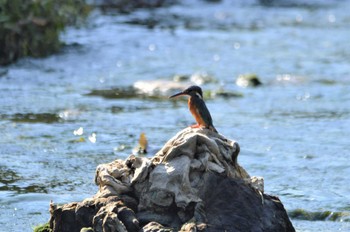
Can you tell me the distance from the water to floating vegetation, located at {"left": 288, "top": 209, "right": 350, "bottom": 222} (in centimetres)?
3

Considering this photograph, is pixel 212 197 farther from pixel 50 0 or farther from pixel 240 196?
pixel 50 0

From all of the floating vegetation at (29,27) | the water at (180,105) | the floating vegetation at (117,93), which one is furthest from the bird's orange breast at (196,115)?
the floating vegetation at (29,27)

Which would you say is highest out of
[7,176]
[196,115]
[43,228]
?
[196,115]

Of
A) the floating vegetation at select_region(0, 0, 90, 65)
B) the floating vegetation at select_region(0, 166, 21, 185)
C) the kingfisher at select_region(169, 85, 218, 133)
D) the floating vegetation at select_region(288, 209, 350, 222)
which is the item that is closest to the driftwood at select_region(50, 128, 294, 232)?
the kingfisher at select_region(169, 85, 218, 133)

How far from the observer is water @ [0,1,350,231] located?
26.9 feet

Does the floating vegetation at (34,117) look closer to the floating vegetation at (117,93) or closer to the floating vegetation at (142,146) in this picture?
the floating vegetation at (117,93)

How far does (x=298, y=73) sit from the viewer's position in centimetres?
1433

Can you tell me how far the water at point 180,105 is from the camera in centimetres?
820

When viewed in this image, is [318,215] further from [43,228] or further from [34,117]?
[34,117]

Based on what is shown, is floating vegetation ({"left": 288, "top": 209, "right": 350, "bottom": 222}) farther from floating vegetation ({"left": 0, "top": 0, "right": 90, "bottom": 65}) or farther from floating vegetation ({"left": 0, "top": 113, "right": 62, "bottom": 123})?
floating vegetation ({"left": 0, "top": 0, "right": 90, "bottom": 65})

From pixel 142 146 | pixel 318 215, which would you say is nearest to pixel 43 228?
pixel 318 215

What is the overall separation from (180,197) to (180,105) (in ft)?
21.3

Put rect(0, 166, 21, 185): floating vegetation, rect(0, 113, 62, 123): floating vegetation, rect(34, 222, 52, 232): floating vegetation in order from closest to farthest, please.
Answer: rect(34, 222, 52, 232): floating vegetation → rect(0, 166, 21, 185): floating vegetation → rect(0, 113, 62, 123): floating vegetation

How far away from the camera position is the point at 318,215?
7.38 meters
